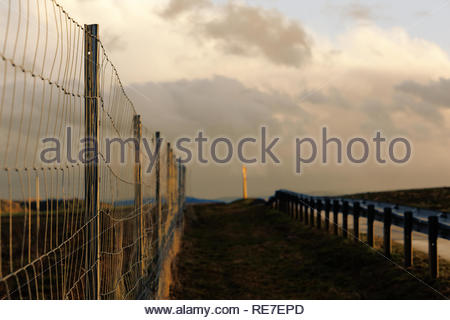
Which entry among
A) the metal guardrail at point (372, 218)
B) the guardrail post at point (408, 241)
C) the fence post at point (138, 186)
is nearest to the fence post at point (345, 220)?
the metal guardrail at point (372, 218)

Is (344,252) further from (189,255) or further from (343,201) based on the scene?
(189,255)

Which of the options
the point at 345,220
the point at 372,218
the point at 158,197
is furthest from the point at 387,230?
the point at 158,197

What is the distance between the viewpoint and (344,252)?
10.7 m

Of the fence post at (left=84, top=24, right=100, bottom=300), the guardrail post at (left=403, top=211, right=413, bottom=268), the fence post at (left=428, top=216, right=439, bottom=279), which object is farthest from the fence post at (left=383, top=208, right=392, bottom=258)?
the fence post at (left=84, top=24, right=100, bottom=300)

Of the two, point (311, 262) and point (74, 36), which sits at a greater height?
point (74, 36)

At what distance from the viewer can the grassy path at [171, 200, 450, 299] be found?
26.6ft

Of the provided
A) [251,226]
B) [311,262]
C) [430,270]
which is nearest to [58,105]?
[430,270]

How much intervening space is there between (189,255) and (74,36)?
30.8 ft

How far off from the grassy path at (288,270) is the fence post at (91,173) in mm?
4720

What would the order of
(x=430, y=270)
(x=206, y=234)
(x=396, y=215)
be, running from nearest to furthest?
(x=430, y=270)
(x=396, y=215)
(x=206, y=234)

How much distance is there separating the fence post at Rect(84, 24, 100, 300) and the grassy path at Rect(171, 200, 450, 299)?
15.5ft

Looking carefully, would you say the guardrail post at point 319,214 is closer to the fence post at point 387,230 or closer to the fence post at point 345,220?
the fence post at point 345,220

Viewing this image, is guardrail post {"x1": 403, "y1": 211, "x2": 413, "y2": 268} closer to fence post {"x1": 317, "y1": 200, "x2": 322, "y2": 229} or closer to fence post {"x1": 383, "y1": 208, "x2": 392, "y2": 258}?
fence post {"x1": 383, "y1": 208, "x2": 392, "y2": 258}

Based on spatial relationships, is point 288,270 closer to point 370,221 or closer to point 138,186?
point 370,221
